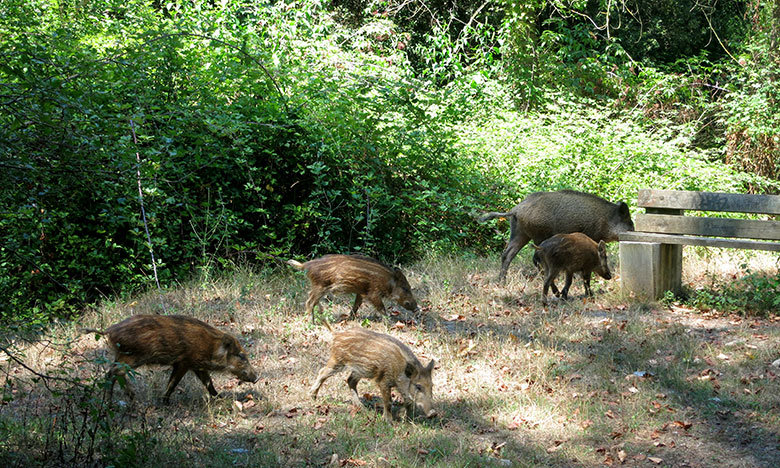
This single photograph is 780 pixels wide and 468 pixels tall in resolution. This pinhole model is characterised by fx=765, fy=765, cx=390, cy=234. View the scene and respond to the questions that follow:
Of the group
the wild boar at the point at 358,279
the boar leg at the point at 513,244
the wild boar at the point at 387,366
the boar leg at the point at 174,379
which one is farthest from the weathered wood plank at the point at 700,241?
the boar leg at the point at 174,379

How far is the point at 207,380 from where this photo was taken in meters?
6.07

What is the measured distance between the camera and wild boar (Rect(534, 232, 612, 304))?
902 cm

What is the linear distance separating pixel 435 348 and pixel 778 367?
10.2 ft

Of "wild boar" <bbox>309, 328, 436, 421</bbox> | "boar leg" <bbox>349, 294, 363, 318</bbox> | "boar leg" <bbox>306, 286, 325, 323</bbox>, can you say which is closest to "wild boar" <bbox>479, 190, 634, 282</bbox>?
"boar leg" <bbox>349, 294, 363, 318</bbox>

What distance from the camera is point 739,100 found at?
58.1 feet

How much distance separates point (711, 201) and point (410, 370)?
4845mm

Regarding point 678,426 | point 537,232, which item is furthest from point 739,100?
point 678,426

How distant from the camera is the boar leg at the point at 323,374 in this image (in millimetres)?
6020

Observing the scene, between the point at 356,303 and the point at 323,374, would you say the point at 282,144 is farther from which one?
the point at 323,374

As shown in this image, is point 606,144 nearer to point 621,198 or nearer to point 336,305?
point 621,198

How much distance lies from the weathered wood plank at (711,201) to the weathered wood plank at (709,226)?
0.45 ft

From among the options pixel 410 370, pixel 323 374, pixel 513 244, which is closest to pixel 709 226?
pixel 513 244

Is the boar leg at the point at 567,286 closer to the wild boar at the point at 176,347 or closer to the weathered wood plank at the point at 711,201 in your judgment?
the weathered wood plank at the point at 711,201

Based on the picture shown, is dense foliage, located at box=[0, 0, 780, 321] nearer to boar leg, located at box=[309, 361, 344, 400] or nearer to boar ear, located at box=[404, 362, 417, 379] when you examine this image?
boar leg, located at box=[309, 361, 344, 400]
